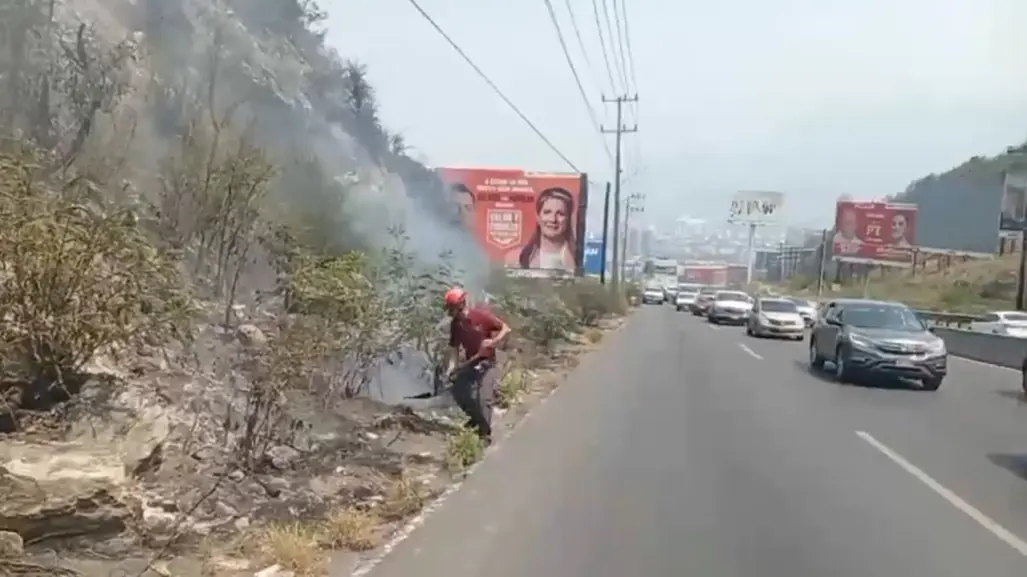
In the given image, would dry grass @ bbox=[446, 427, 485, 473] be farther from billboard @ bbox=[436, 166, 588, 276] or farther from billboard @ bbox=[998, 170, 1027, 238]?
billboard @ bbox=[998, 170, 1027, 238]

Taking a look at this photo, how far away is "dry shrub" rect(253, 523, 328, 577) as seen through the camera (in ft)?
21.8

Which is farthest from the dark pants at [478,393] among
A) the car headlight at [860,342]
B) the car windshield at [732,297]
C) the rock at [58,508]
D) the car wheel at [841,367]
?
the car windshield at [732,297]

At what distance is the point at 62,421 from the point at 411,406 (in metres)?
6.17

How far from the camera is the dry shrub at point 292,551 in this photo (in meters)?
6.64

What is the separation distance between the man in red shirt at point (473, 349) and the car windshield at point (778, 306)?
27.6 metres

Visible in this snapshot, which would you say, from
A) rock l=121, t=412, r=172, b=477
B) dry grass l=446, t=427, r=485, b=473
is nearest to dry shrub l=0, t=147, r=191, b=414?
rock l=121, t=412, r=172, b=477

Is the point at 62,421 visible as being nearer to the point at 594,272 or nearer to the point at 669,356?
the point at 669,356

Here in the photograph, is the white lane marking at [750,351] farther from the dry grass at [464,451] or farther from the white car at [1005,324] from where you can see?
the dry grass at [464,451]

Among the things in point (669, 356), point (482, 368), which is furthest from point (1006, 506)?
point (669, 356)

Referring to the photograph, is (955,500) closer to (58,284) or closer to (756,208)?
(58,284)

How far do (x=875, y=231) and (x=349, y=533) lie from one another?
226 feet

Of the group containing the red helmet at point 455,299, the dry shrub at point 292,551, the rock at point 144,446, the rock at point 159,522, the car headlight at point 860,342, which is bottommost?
the dry shrub at point 292,551

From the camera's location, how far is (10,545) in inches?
228

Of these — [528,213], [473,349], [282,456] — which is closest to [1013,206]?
[528,213]
